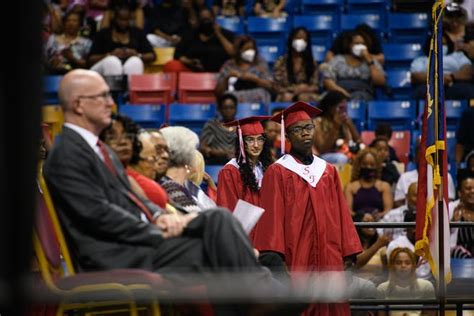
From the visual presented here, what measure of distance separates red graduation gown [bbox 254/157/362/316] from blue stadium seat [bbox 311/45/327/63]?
242 inches

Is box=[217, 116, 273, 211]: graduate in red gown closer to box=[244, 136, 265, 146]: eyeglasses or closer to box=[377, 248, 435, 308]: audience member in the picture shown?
box=[244, 136, 265, 146]: eyeglasses

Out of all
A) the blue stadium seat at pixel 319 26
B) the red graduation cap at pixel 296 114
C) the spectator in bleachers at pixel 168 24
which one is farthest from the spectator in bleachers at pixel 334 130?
the red graduation cap at pixel 296 114

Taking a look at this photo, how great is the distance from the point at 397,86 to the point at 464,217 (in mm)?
Answer: 3713

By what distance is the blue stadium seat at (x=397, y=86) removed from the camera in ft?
37.5

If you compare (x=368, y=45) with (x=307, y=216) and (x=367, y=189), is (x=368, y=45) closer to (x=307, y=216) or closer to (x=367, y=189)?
(x=367, y=189)

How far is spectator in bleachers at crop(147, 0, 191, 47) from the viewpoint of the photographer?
479 inches

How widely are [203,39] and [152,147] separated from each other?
734 cm

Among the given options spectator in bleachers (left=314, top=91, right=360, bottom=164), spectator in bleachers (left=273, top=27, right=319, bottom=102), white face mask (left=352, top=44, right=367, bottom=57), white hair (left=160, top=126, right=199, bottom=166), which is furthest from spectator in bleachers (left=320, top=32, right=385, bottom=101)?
white hair (left=160, top=126, right=199, bottom=166)

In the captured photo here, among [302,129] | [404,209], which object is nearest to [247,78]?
[404,209]

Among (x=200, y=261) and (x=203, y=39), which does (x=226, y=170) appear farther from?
(x=203, y=39)

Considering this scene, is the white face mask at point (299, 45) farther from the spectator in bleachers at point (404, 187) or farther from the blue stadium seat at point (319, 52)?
the spectator in bleachers at point (404, 187)

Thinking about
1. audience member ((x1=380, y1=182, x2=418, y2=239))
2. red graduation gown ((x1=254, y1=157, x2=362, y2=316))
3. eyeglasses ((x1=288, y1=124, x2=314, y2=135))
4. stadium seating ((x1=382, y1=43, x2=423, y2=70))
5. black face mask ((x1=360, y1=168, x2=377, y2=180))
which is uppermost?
stadium seating ((x1=382, y1=43, x2=423, y2=70))

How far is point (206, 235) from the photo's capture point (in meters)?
3.59

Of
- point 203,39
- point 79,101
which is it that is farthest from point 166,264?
point 203,39
